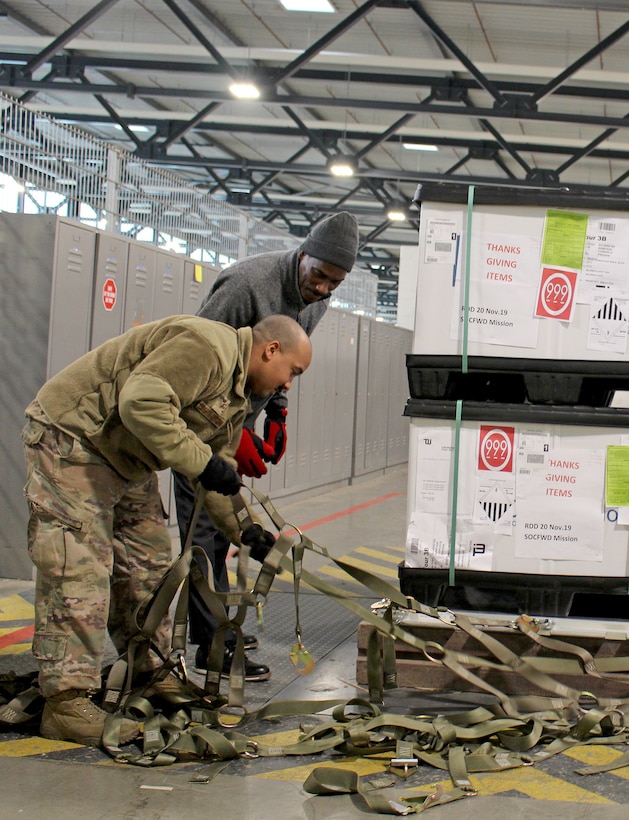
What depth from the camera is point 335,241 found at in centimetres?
368

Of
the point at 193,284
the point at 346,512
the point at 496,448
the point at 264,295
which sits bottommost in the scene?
the point at 346,512

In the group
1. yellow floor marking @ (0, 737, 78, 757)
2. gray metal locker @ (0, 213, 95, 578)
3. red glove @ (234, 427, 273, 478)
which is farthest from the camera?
gray metal locker @ (0, 213, 95, 578)

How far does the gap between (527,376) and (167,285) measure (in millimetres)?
3910

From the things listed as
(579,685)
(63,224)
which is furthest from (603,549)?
(63,224)

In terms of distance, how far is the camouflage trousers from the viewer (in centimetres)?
298

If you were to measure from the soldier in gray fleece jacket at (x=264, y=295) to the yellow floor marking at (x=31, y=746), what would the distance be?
87cm

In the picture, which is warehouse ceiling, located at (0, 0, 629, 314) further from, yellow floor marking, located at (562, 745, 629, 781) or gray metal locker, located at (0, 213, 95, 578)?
yellow floor marking, located at (562, 745, 629, 781)

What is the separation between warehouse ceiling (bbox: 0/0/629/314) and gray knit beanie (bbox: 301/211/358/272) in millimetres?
5413

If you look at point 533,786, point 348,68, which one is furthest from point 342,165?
point 533,786

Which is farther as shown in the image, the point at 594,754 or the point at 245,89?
the point at 245,89

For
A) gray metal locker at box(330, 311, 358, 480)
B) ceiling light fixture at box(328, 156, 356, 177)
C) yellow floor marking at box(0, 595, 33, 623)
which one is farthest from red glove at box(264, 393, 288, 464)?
ceiling light fixture at box(328, 156, 356, 177)

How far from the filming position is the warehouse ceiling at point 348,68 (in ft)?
32.2

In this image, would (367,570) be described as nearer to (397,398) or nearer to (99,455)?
(99,455)

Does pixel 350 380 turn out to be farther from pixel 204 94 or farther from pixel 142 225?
pixel 142 225
